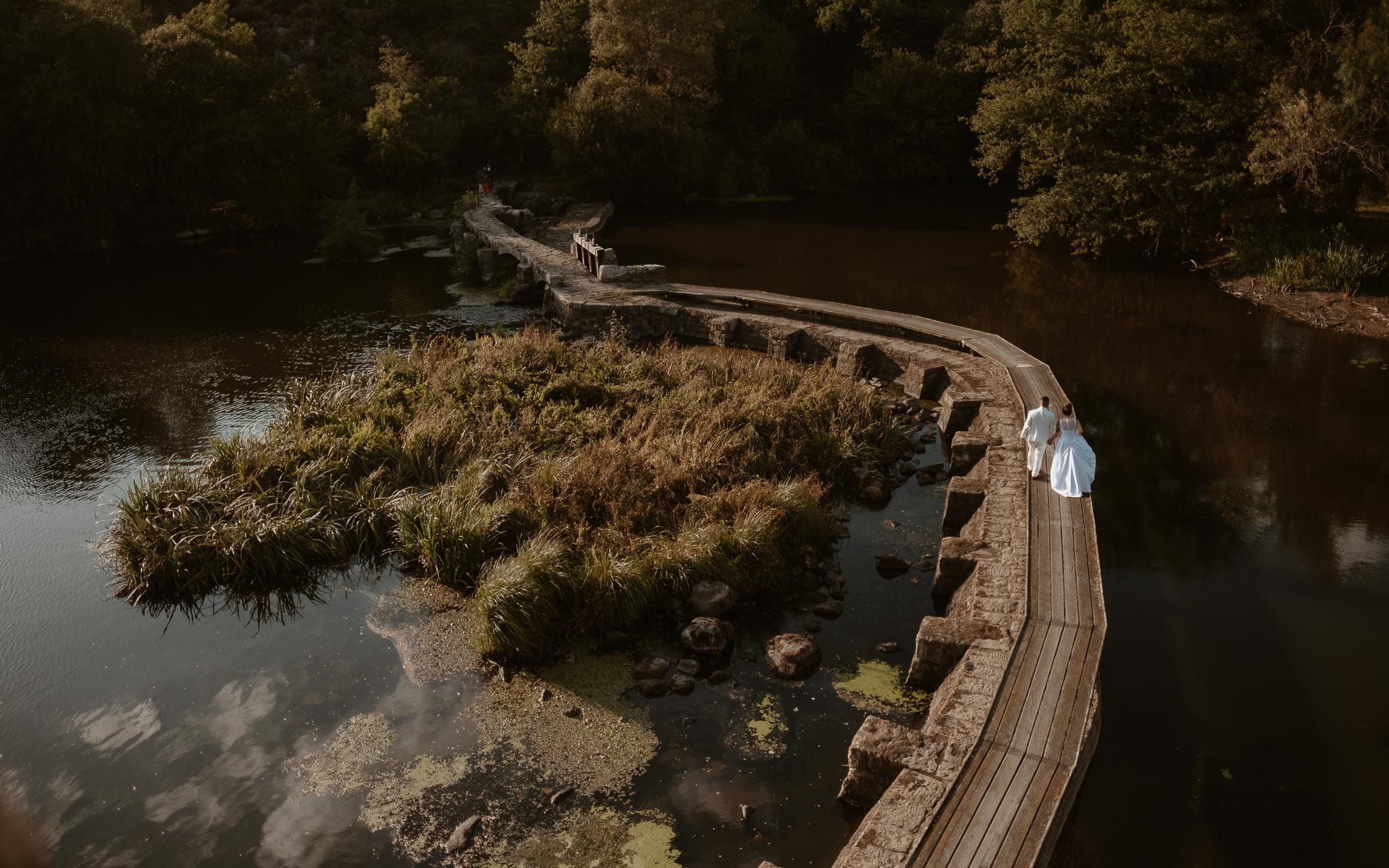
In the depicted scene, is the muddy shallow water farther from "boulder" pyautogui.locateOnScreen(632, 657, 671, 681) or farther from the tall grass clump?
the tall grass clump

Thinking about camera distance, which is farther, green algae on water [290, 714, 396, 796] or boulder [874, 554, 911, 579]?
boulder [874, 554, 911, 579]

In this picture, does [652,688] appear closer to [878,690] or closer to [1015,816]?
[878,690]

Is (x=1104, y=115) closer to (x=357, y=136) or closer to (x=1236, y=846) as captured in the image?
(x=1236, y=846)

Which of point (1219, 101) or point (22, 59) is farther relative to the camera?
point (22, 59)

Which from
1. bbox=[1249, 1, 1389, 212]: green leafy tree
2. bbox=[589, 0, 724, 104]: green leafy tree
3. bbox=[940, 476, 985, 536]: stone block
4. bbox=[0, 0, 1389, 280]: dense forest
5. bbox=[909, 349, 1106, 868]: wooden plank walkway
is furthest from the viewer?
bbox=[589, 0, 724, 104]: green leafy tree

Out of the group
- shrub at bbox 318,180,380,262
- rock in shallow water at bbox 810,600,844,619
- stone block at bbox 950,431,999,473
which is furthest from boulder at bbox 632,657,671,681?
shrub at bbox 318,180,380,262

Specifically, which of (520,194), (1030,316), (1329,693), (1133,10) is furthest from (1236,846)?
(520,194)
